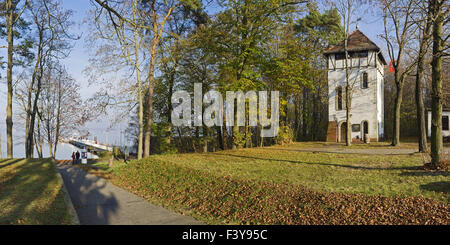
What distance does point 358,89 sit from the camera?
31219mm

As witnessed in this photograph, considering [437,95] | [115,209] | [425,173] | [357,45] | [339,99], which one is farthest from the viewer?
[339,99]

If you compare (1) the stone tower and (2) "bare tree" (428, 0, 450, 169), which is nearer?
(2) "bare tree" (428, 0, 450, 169)

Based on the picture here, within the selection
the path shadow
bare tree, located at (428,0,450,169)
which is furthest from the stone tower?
the path shadow

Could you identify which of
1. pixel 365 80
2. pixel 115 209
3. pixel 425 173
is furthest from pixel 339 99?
pixel 115 209

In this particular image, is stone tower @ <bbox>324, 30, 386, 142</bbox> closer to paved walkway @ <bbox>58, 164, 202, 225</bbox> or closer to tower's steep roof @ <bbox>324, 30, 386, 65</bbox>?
tower's steep roof @ <bbox>324, 30, 386, 65</bbox>

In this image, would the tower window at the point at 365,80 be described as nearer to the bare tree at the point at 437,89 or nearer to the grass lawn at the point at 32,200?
the bare tree at the point at 437,89

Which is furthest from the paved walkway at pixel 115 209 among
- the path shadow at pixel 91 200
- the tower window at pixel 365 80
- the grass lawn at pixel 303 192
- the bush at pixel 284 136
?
the tower window at pixel 365 80

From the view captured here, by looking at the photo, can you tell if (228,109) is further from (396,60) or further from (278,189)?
(278,189)

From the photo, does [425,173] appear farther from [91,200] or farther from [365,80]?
[365,80]

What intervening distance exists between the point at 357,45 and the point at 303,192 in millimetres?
27469

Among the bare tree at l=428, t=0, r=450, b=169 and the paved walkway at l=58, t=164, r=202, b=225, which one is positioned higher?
the bare tree at l=428, t=0, r=450, b=169

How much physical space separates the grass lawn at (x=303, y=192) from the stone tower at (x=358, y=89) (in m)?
19.5

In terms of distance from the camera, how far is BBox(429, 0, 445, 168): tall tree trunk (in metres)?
10.2
